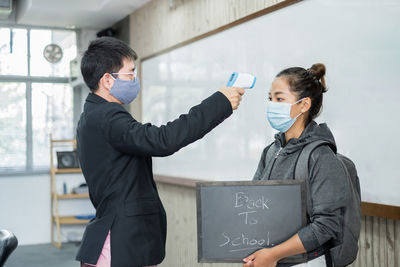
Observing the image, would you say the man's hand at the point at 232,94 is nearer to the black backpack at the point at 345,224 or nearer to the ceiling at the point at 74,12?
the black backpack at the point at 345,224

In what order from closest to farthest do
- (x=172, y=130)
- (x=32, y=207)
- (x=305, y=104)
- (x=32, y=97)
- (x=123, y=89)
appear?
(x=172, y=130)
(x=123, y=89)
(x=305, y=104)
(x=32, y=207)
(x=32, y=97)

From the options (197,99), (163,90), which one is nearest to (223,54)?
(197,99)

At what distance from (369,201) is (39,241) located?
16.9ft

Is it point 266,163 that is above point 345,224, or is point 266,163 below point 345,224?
above

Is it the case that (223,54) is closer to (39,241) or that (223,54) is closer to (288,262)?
(288,262)

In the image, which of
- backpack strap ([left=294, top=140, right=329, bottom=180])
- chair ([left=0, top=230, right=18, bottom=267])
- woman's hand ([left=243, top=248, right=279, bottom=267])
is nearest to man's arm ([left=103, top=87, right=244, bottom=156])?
backpack strap ([left=294, top=140, right=329, bottom=180])

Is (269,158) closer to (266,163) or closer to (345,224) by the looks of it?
(266,163)

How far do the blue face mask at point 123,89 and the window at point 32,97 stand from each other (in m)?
5.32

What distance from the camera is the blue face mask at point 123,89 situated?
5.90 ft

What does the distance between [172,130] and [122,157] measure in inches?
8.4

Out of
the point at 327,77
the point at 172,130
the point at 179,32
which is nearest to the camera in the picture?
the point at 172,130

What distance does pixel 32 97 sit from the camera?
6.98 meters

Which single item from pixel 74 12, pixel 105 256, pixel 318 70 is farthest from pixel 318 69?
pixel 74 12

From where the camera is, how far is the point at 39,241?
21.9ft
